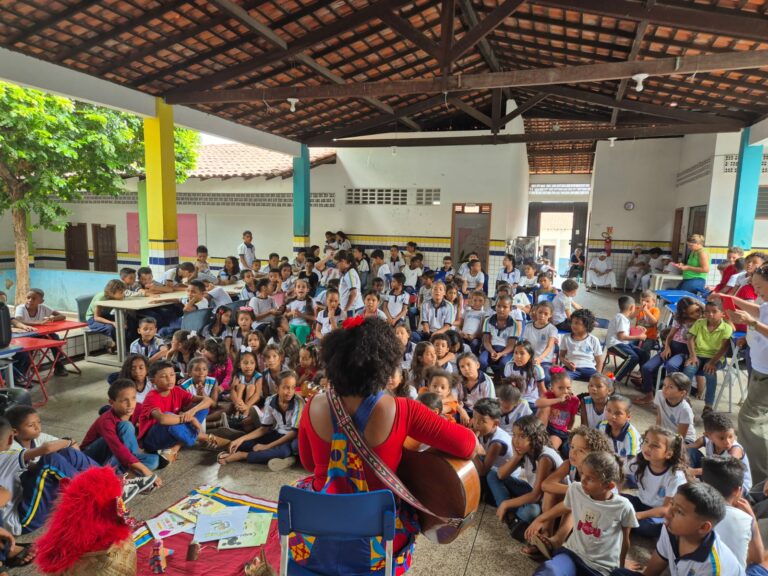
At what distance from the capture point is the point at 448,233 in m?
11.3

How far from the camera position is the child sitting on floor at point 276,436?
351cm

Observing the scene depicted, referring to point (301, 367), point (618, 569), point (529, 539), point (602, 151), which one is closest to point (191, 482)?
point (301, 367)

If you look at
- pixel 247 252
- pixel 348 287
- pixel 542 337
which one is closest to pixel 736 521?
pixel 542 337

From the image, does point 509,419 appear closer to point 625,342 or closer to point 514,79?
point 625,342

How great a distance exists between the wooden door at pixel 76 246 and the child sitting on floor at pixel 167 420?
1312 centimetres

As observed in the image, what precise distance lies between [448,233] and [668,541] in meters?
9.52

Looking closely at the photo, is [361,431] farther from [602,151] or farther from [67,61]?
[602,151]

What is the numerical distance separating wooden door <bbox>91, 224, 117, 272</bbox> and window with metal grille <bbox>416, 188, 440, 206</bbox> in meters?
8.95

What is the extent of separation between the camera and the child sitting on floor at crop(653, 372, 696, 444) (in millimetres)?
3329

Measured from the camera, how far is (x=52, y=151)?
8.32 metres

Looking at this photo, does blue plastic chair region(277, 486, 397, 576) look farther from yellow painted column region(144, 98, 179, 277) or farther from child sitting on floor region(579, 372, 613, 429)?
yellow painted column region(144, 98, 179, 277)

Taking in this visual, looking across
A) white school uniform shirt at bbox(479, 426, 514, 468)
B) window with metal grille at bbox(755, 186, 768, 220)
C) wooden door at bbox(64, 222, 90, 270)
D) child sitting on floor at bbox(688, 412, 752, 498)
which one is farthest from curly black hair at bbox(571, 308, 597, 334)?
wooden door at bbox(64, 222, 90, 270)

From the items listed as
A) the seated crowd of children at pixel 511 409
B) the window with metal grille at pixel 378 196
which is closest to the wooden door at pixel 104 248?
the window with metal grille at pixel 378 196

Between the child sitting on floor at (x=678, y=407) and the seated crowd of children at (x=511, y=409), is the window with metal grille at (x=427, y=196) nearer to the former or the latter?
the seated crowd of children at (x=511, y=409)
